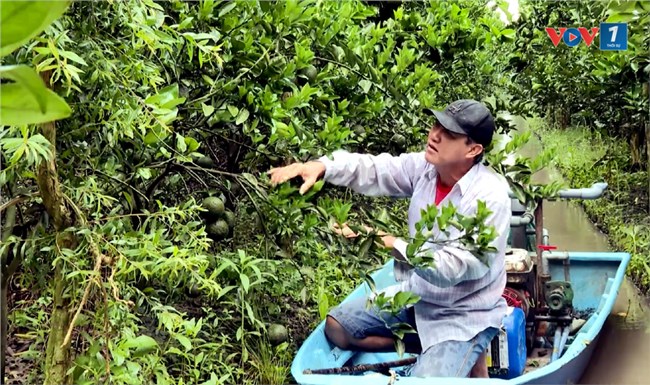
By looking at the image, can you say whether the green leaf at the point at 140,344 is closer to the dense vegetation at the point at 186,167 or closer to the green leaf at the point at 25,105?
the dense vegetation at the point at 186,167

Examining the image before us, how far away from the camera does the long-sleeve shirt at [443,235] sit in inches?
91.1

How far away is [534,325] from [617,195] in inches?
142

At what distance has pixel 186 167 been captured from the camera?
226cm

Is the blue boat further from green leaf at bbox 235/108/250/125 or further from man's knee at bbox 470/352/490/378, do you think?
green leaf at bbox 235/108/250/125

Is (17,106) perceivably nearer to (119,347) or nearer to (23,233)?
(119,347)

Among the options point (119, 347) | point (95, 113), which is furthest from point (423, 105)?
point (119, 347)

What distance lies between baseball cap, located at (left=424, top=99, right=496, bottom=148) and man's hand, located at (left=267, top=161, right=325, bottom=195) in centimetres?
47

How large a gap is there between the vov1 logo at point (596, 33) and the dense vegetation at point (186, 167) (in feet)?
3.83

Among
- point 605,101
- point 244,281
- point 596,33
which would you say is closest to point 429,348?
point 244,281

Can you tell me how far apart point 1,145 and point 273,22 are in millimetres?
886

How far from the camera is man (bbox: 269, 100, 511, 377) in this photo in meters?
2.34

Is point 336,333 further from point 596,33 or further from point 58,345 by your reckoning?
point 596,33

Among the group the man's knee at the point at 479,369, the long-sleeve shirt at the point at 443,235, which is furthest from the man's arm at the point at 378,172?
the man's knee at the point at 479,369

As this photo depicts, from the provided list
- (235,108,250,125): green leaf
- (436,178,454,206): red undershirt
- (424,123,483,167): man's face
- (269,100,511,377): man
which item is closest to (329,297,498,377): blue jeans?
(269,100,511,377): man
